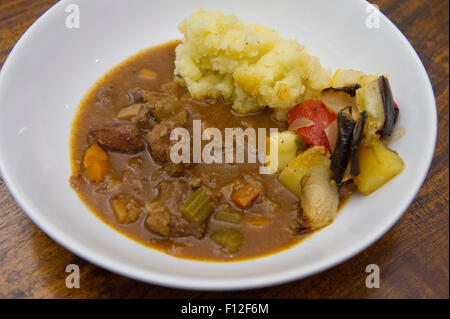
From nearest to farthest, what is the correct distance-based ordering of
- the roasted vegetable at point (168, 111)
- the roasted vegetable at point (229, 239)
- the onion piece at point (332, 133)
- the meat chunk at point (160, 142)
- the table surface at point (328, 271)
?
the table surface at point (328, 271) → the roasted vegetable at point (229, 239) → the onion piece at point (332, 133) → the meat chunk at point (160, 142) → the roasted vegetable at point (168, 111)

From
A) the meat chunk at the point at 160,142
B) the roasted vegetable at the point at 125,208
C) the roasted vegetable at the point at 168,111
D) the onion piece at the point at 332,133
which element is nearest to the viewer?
the roasted vegetable at the point at 125,208

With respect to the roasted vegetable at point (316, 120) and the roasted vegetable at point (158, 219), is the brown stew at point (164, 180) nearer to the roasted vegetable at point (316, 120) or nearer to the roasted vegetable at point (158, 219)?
the roasted vegetable at point (158, 219)

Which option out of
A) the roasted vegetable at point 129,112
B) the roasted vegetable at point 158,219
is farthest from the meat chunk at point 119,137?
the roasted vegetable at point 158,219

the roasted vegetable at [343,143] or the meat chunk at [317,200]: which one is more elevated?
the roasted vegetable at [343,143]

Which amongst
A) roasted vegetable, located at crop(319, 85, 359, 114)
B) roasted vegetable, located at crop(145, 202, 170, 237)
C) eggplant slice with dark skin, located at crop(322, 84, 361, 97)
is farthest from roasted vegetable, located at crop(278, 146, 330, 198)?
roasted vegetable, located at crop(145, 202, 170, 237)

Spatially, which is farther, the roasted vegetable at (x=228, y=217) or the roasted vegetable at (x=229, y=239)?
the roasted vegetable at (x=228, y=217)

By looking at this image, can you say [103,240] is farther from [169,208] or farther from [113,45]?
[113,45]
